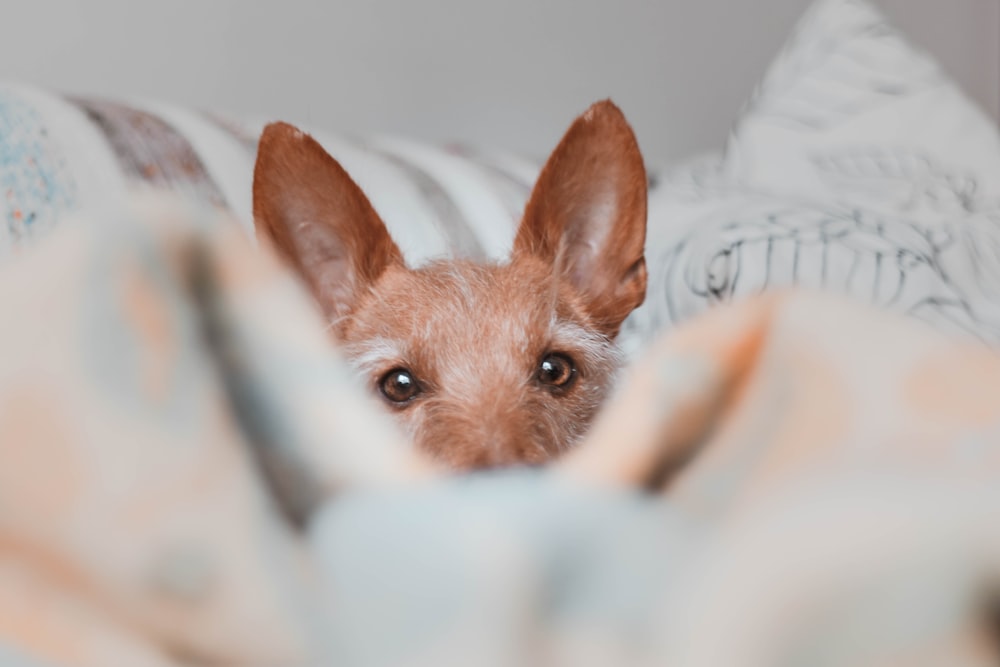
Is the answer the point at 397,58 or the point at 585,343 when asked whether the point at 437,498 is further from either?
the point at 397,58

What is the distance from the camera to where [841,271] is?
107 cm

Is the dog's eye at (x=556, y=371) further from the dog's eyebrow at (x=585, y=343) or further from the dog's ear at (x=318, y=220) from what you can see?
the dog's ear at (x=318, y=220)

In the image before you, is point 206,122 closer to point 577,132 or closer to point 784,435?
point 577,132

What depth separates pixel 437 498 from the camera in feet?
0.94

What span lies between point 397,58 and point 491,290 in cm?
93

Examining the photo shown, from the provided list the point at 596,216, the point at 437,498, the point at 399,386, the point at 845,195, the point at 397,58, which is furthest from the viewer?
the point at 397,58

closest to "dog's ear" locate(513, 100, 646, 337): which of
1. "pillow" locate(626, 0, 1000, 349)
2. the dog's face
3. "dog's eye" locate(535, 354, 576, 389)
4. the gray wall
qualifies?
the dog's face

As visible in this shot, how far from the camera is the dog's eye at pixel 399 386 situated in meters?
0.72

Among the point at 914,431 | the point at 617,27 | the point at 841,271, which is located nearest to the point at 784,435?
the point at 914,431

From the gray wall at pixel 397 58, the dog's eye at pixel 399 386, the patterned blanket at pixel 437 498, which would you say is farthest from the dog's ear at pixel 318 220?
the gray wall at pixel 397 58

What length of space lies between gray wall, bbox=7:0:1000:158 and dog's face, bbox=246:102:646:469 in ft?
2.18

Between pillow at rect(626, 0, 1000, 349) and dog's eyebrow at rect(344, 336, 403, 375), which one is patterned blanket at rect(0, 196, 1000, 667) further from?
pillow at rect(626, 0, 1000, 349)

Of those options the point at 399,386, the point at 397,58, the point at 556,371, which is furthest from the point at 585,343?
the point at 397,58

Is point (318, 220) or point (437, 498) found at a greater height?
point (437, 498)
